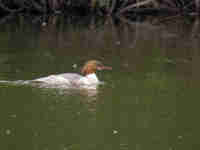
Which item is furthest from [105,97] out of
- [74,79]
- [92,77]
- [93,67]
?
[93,67]

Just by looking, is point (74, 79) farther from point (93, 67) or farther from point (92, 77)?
point (93, 67)

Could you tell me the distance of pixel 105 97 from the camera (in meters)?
13.8

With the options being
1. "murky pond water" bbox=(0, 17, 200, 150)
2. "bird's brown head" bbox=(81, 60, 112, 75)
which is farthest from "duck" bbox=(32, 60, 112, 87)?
"murky pond water" bbox=(0, 17, 200, 150)

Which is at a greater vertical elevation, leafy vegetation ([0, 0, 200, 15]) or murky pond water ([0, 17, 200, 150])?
murky pond water ([0, 17, 200, 150])

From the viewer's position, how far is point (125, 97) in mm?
13758

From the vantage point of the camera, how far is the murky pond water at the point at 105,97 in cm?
1075

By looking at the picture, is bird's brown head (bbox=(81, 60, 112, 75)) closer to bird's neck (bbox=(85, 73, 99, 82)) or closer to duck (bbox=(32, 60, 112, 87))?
duck (bbox=(32, 60, 112, 87))

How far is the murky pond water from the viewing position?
35.3 ft

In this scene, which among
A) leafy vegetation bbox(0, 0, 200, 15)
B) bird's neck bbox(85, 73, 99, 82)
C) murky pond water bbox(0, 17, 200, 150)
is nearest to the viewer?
murky pond water bbox(0, 17, 200, 150)

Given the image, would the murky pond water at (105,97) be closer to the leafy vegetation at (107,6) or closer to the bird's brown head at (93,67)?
the bird's brown head at (93,67)

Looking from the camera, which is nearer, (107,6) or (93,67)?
(93,67)

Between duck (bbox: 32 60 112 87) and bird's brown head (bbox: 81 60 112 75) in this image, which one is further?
bird's brown head (bbox: 81 60 112 75)

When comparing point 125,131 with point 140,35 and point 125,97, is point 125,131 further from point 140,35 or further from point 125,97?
point 140,35

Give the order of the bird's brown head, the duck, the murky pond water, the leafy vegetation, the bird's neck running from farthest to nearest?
the leafy vegetation < the bird's brown head < the bird's neck < the duck < the murky pond water
